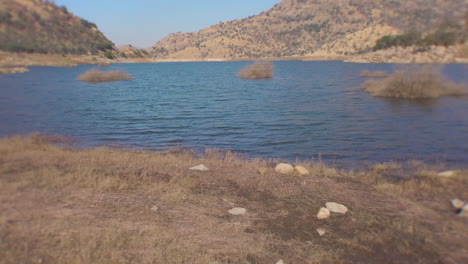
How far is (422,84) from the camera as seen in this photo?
84.7 feet

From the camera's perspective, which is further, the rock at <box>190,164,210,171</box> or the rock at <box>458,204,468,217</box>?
the rock at <box>190,164,210,171</box>

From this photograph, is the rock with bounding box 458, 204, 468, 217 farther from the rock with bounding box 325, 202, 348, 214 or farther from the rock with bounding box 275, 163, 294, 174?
the rock with bounding box 275, 163, 294, 174

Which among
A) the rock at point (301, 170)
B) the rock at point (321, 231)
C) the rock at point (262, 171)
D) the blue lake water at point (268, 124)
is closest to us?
the rock at point (321, 231)

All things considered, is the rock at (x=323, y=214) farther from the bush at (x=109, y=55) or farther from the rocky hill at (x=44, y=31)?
the bush at (x=109, y=55)

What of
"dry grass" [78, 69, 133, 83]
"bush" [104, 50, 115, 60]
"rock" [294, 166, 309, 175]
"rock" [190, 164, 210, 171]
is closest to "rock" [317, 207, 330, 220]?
"rock" [294, 166, 309, 175]

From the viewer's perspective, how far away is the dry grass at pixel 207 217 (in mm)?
4246

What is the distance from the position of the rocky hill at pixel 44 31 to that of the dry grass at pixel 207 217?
99.8 meters

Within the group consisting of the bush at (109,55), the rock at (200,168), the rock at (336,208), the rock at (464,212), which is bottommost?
the rock at (200,168)

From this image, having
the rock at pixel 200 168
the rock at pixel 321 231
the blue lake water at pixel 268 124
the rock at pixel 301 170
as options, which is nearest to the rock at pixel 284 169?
the rock at pixel 301 170

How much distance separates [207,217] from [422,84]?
26259 mm

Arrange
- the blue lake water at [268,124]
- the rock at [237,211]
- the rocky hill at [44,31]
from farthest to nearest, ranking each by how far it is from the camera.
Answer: the rocky hill at [44,31] < the blue lake water at [268,124] < the rock at [237,211]

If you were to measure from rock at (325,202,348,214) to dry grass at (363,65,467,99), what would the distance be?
24.0 m

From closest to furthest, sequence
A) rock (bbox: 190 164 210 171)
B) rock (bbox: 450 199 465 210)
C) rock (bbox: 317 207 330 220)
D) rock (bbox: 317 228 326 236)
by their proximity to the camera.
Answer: rock (bbox: 317 228 326 236)
rock (bbox: 450 199 465 210)
rock (bbox: 317 207 330 220)
rock (bbox: 190 164 210 171)

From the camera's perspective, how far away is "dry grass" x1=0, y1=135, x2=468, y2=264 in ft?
13.9
